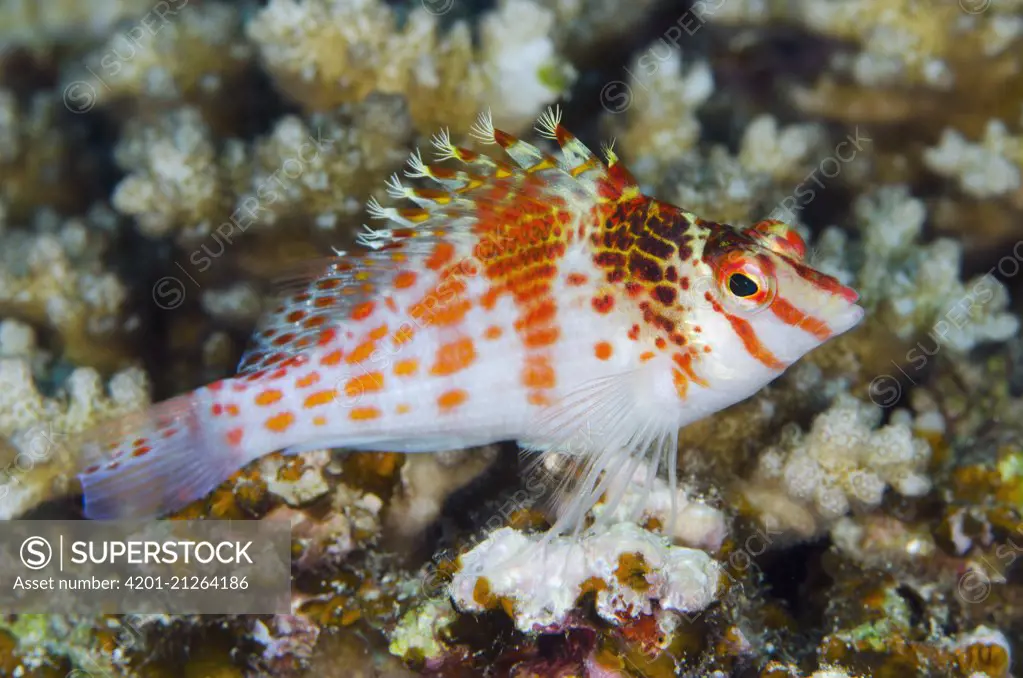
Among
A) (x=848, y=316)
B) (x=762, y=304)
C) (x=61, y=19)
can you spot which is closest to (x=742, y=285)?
(x=762, y=304)

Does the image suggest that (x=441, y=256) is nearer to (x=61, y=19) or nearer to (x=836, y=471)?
(x=836, y=471)

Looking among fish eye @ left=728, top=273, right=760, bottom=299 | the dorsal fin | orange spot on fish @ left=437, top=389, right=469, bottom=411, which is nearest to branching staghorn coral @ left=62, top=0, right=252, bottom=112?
the dorsal fin

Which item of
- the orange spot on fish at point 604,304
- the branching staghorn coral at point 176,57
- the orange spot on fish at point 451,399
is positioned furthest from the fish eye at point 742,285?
the branching staghorn coral at point 176,57

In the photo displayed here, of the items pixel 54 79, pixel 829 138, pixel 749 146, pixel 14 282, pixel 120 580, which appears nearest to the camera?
pixel 120 580

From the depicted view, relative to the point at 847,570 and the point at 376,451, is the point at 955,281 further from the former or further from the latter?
the point at 376,451

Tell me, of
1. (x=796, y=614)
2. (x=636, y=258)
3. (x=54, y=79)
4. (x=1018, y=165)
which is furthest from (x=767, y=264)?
(x=54, y=79)

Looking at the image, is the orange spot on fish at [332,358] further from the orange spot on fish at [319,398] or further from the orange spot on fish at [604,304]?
the orange spot on fish at [604,304]
